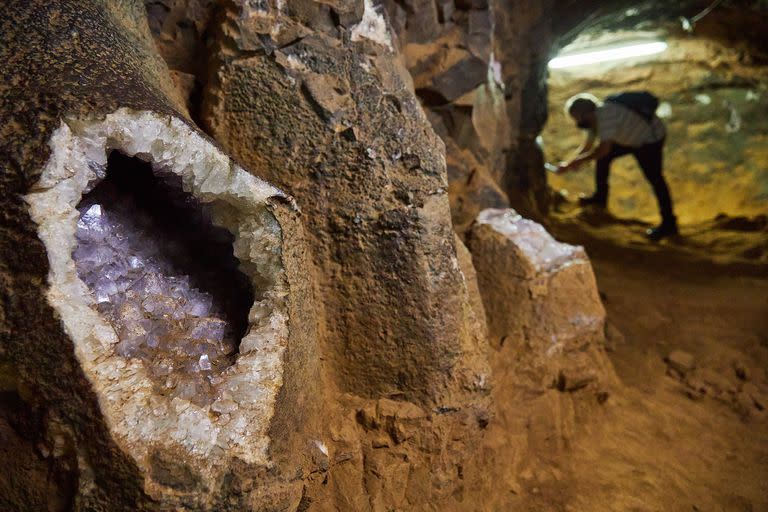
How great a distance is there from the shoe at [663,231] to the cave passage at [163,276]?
529 centimetres

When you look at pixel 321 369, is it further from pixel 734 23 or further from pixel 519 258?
pixel 734 23

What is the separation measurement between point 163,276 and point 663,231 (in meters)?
5.58

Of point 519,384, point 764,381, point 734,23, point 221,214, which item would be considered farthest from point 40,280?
point 734,23

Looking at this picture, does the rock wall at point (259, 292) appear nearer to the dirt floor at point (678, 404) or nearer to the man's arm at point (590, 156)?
the dirt floor at point (678, 404)

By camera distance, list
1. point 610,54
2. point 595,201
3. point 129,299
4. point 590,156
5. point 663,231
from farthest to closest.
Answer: point 610,54 → point 595,201 → point 663,231 → point 590,156 → point 129,299

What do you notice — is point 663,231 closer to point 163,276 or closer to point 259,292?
point 259,292

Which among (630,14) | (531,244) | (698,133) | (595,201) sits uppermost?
(630,14)

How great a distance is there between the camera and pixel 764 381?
298 cm

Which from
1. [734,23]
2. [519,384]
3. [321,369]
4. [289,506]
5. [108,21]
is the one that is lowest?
[519,384]

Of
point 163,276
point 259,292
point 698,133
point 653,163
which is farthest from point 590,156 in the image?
point 698,133

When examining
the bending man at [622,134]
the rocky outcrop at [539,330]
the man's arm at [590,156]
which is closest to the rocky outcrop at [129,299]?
the rocky outcrop at [539,330]

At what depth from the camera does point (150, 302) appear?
1.43 metres

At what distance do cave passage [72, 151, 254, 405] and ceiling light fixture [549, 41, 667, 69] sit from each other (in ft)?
23.4

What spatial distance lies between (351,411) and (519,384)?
97 cm
